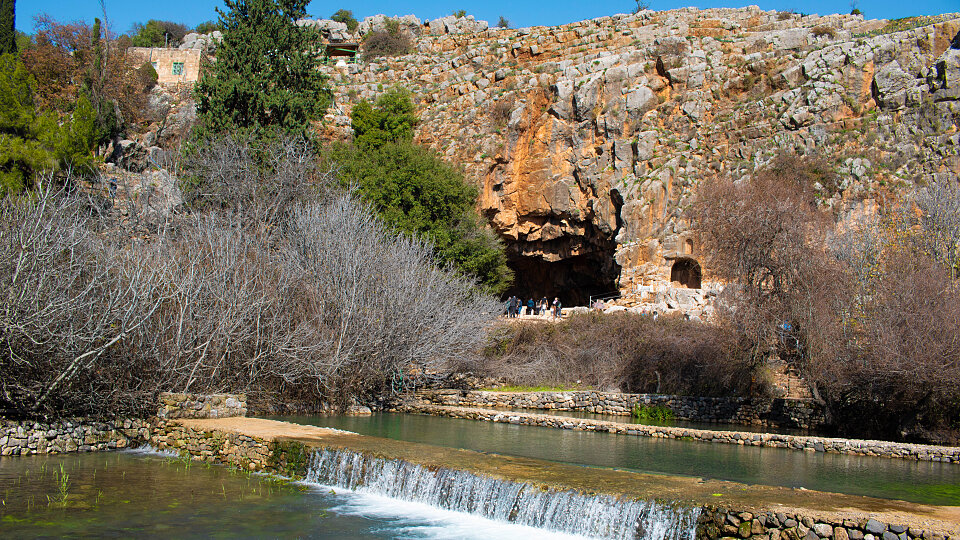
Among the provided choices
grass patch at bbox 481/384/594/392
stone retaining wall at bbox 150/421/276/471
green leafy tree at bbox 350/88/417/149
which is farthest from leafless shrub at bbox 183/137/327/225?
stone retaining wall at bbox 150/421/276/471

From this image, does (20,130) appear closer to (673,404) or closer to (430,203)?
(430,203)

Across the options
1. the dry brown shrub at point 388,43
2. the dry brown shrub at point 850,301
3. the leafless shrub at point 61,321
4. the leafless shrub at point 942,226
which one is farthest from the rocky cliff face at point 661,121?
the leafless shrub at point 61,321

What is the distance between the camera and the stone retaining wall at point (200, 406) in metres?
15.9

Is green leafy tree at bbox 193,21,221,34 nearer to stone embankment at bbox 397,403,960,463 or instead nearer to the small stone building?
the small stone building

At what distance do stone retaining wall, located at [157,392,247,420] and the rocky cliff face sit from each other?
21684mm

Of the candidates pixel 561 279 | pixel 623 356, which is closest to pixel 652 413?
pixel 623 356

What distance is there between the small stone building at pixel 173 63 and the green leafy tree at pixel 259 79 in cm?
2333

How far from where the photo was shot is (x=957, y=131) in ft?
100

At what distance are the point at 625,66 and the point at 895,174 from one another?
589 inches

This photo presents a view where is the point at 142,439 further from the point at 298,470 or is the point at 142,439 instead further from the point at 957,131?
the point at 957,131

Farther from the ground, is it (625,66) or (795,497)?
(625,66)

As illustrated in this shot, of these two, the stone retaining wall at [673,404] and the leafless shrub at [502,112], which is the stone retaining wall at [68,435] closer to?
the stone retaining wall at [673,404]

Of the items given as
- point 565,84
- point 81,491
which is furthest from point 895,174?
point 81,491

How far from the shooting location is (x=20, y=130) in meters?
31.6
